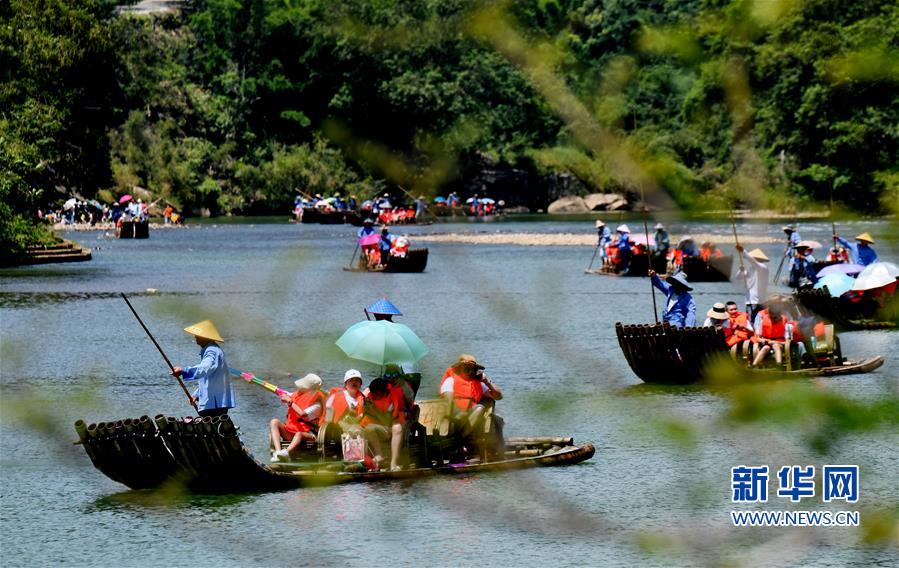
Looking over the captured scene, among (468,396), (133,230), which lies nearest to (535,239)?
(133,230)

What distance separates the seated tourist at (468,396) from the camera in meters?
13.8

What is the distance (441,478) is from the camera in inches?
458


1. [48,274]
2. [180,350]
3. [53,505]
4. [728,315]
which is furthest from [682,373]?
[48,274]

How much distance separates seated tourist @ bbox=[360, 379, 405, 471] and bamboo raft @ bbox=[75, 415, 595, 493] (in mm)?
229

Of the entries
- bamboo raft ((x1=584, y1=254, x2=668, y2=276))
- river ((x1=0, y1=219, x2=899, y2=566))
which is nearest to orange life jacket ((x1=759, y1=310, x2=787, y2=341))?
river ((x1=0, y1=219, x2=899, y2=566))

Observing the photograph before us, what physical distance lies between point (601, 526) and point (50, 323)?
2897 cm

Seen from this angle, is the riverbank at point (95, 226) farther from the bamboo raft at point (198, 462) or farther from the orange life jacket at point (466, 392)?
the bamboo raft at point (198, 462)

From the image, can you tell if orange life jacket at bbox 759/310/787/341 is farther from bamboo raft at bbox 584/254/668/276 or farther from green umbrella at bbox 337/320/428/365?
bamboo raft at bbox 584/254/668/276

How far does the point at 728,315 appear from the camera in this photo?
794 inches

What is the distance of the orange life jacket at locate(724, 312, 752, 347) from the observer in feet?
64.1

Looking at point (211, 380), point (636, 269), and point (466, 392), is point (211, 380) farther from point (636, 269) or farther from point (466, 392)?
point (636, 269)

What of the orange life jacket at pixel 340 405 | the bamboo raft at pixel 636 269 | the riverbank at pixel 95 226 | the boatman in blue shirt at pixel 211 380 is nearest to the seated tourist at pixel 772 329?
the orange life jacket at pixel 340 405

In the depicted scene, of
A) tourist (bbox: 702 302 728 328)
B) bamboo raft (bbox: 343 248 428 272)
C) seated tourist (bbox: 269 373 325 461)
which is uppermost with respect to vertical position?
tourist (bbox: 702 302 728 328)

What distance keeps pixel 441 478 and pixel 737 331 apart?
9244 millimetres
